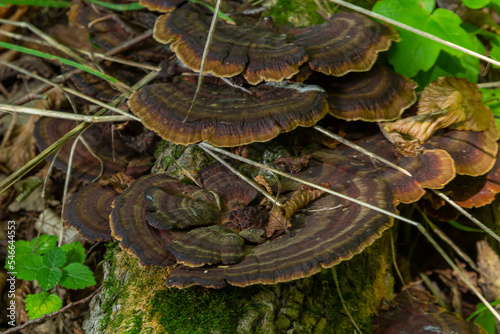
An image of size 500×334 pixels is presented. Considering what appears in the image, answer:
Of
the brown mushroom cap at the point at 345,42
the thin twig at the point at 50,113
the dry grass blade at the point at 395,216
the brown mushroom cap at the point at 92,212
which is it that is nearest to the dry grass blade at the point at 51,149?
the thin twig at the point at 50,113

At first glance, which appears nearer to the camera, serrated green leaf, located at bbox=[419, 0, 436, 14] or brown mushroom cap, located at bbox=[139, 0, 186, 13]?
brown mushroom cap, located at bbox=[139, 0, 186, 13]

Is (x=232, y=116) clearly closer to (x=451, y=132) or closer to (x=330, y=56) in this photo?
(x=330, y=56)

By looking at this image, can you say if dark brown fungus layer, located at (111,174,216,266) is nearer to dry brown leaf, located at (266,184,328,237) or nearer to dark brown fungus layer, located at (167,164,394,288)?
dark brown fungus layer, located at (167,164,394,288)

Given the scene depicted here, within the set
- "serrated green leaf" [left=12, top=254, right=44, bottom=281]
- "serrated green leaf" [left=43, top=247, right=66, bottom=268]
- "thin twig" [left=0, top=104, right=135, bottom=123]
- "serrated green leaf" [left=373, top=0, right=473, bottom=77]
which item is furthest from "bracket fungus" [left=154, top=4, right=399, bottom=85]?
"serrated green leaf" [left=12, top=254, right=44, bottom=281]

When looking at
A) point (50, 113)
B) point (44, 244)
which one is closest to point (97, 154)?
point (50, 113)

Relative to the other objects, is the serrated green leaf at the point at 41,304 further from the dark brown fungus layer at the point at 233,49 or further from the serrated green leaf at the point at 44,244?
the dark brown fungus layer at the point at 233,49
